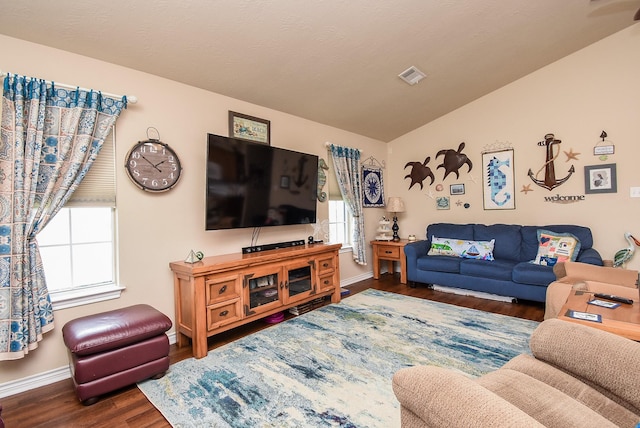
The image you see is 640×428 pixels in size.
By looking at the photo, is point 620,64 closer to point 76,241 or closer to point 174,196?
point 174,196

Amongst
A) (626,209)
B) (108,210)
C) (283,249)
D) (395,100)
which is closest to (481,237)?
(626,209)

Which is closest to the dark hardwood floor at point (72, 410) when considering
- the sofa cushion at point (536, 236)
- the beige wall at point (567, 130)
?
the sofa cushion at point (536, 236)

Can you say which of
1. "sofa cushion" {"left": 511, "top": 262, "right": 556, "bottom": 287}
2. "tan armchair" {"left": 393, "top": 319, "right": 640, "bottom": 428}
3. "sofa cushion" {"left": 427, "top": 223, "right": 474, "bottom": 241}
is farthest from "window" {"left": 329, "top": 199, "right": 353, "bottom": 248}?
"tan armchair" {"left": 393, "top": 319, "right": 640, "bottom": 428}

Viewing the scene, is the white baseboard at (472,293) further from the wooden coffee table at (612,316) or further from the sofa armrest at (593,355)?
the sofa armrest at (593,355)

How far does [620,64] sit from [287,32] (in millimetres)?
3715

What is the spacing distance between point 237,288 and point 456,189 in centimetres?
358

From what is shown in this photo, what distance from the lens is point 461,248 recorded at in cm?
421

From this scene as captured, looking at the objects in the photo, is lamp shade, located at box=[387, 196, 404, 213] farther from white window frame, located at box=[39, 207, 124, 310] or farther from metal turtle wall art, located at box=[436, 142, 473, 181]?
white window frame, located at box=[39, 207, 124, 310]

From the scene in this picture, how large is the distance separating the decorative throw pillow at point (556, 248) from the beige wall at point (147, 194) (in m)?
3.35

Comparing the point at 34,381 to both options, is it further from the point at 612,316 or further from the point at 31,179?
the point at 612,316

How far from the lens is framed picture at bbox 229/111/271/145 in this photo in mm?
3206

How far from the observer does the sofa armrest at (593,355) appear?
1149mm

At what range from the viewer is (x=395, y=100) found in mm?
3969

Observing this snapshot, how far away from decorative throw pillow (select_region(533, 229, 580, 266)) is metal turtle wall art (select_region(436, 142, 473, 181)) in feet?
4.65
